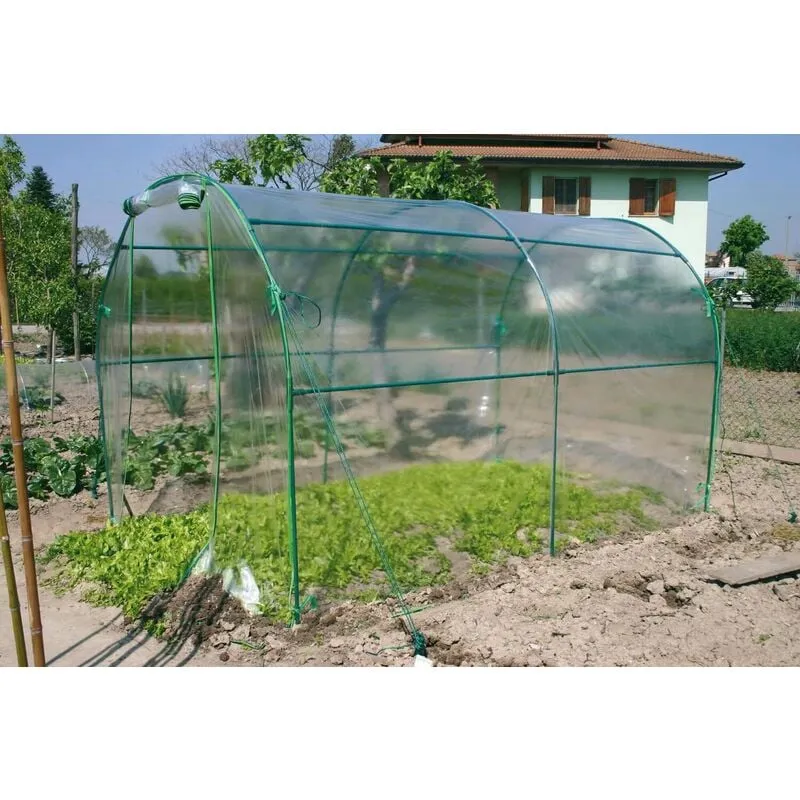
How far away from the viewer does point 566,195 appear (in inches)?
976

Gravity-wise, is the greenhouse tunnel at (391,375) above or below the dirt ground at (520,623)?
above

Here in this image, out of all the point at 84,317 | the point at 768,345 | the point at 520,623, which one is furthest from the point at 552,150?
the point at 520,623

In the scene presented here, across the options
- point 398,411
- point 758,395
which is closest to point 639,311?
point 398,411

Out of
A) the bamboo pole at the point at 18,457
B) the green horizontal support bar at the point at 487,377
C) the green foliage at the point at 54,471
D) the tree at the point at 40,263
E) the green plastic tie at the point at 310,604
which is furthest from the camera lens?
the tree at the point at 40,263

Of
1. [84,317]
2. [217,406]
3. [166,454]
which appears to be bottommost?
[166,454]

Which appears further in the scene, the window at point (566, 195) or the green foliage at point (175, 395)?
the window at point (566, 195)

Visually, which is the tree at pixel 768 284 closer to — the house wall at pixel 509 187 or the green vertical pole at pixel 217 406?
the house wall at pixel 509 187

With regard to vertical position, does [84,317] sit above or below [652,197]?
below

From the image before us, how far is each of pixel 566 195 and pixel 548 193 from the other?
780 millimetres

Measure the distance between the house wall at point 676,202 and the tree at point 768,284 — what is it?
10.2 meters

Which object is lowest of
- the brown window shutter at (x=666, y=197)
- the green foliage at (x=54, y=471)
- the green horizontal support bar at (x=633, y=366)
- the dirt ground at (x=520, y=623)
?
the dirt ground at (x=520, y=623)

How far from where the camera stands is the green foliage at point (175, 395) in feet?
24.5

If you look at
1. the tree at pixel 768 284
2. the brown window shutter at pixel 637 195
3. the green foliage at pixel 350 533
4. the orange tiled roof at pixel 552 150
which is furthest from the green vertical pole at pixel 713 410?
the tree at pixel 768 284

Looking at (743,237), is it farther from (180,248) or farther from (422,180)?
(180,248)
